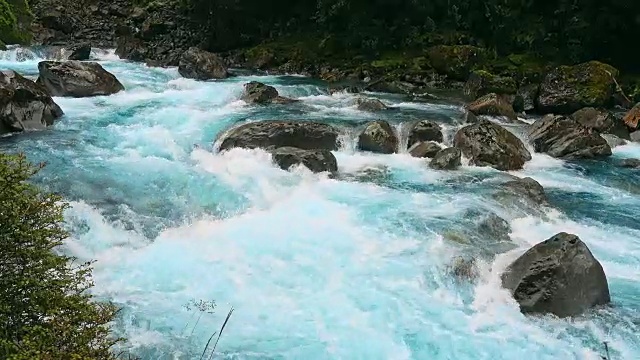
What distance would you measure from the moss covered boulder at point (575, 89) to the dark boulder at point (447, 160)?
626 cm

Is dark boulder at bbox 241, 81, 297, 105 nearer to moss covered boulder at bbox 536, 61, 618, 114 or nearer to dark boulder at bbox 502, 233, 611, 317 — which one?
moss covered boulder at bbox 536, 61, 618, 114

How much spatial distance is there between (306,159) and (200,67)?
34.6ft

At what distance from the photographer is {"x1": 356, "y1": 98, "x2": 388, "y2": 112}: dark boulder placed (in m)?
16.8

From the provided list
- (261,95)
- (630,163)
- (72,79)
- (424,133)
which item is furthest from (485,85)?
(72,79)

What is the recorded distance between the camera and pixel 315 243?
8.73m

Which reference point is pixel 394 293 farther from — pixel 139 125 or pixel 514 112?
pixel 514 112

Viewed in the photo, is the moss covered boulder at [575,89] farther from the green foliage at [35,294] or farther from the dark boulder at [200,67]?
the green foliage at [35,294]

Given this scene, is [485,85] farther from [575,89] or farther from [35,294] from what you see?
[35,294]

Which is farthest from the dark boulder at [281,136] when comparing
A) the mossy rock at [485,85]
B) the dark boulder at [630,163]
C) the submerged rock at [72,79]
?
the mossy rock at [485,85]

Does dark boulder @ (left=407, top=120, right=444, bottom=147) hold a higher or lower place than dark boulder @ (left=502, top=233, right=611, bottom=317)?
higher

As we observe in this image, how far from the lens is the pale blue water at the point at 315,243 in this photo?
6.75 metres

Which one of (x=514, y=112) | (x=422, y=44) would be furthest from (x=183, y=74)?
(x=514, y=112)

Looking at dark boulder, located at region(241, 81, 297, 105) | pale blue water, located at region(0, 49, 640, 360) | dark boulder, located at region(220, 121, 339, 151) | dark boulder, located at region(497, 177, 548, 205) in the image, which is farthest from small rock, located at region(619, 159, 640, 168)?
dark boulder, located at region(241, 81, 297, 105)

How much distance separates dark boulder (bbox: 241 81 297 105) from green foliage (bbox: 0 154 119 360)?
499 inches
